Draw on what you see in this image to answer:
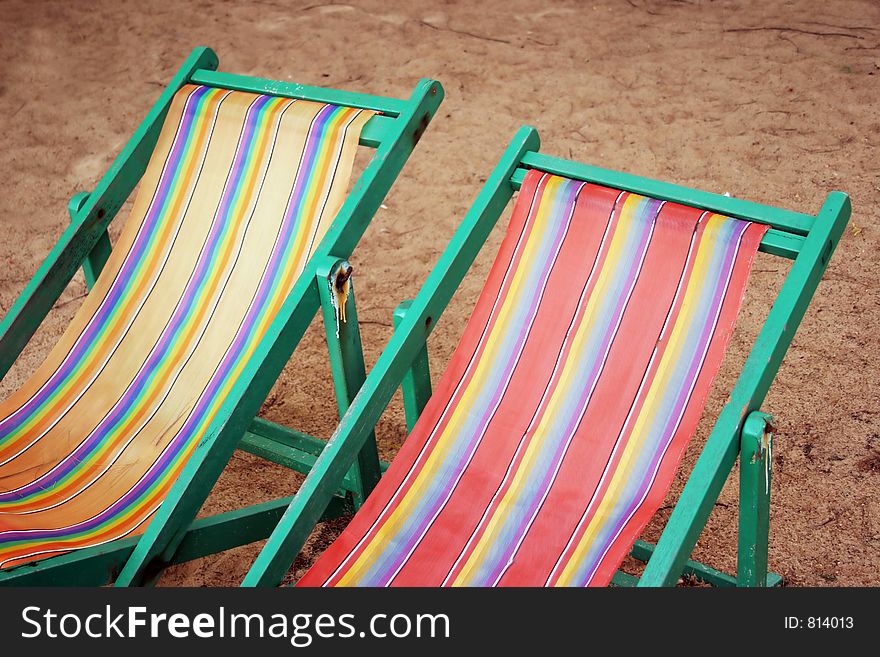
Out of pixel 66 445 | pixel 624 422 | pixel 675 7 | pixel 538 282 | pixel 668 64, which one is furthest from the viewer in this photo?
pixel 675 7

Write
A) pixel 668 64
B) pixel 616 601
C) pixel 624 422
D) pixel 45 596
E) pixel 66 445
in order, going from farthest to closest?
pixel 668 64, pixel 66 445, pixel 624 422, pixel 45 596, pixel 616 601

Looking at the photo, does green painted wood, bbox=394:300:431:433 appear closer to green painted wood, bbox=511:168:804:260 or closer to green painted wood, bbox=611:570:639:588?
green painted wood, bbox=611:570:639:588

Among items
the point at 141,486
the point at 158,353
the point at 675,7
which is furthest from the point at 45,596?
the point at 675,7

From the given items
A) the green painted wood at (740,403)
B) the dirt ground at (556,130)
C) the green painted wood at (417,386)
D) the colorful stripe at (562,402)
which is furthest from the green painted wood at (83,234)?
the green painted wood at (740,403)

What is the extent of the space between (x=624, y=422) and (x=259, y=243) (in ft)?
3.06

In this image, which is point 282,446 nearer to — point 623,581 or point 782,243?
point 623,581

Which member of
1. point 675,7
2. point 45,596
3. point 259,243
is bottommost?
point 45,596

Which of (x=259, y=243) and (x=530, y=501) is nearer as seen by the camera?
(x=530, y=501)

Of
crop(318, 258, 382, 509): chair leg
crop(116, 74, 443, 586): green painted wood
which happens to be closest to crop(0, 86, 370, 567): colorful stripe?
crop(116, 74, 443, 586): green painted wood

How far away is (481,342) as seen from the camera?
7.34 ft

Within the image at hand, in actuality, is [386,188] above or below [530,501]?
above

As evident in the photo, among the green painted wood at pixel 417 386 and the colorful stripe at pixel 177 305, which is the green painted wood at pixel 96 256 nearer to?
the colorful stripe at pixel 177 305

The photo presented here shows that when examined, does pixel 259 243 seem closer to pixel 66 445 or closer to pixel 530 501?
pixel 66 445

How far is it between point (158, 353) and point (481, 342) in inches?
30.0
